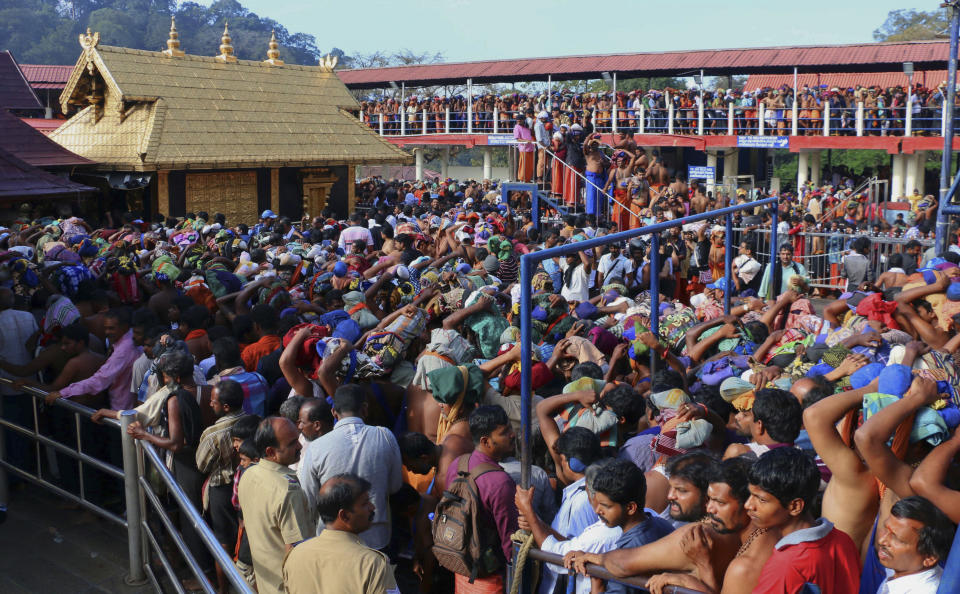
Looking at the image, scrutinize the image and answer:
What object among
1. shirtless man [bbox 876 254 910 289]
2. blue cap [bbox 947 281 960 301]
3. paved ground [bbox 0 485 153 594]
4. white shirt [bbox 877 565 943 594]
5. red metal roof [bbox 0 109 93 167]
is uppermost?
red metal roof [bbox 0 109 93 167]

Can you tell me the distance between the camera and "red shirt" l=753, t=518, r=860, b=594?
108 inches

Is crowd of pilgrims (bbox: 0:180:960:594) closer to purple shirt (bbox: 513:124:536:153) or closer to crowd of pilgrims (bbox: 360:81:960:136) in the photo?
purple shirt (bbox: 513:124:536:153)

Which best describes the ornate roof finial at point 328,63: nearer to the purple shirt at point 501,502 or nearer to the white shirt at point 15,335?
the white shirt at point 15,335

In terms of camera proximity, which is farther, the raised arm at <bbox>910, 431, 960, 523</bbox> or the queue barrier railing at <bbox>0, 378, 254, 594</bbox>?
the queue barrier railing at <bbox>0, 378, 254, 594</bbox>

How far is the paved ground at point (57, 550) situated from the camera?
505 cm

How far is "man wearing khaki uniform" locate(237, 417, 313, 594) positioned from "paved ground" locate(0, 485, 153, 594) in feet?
4.87

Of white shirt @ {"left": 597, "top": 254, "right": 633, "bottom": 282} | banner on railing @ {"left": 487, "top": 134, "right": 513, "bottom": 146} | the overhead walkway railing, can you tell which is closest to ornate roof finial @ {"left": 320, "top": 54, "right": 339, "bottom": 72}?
the overhead walkway railing

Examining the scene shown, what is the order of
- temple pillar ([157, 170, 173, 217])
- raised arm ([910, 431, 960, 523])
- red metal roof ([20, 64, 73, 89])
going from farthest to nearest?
red metal roof ([20, 64, 73, 89]) → temple pillar ([157, 170, 173, 217]) → raised arm ([910, 431, 960, 523])

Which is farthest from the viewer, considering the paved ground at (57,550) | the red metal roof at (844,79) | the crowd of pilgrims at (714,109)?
the red metal roof at (844,79)

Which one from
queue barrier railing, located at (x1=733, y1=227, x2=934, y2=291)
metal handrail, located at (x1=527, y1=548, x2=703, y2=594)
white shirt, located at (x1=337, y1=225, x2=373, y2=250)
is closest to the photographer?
metal handrail, located at (x1=527, y1=548, x2=703, y2=594)

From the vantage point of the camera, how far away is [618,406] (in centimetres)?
452

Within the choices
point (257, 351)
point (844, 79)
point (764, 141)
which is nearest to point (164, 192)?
point (257, 351)

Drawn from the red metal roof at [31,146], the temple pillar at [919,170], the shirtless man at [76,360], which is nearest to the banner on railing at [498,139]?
the temple pillar at [919,170]

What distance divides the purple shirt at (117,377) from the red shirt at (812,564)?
433cm
